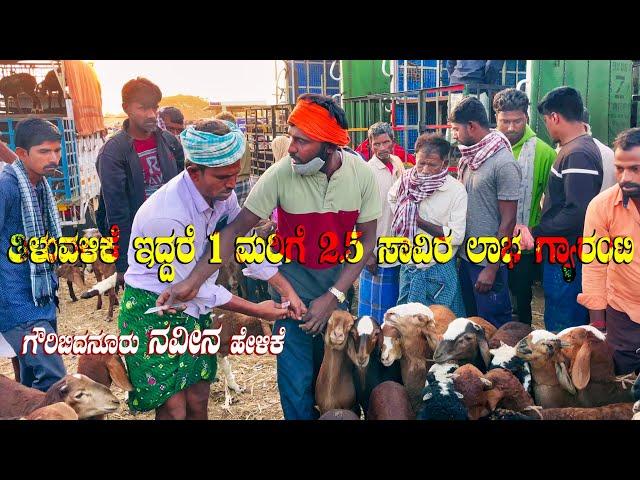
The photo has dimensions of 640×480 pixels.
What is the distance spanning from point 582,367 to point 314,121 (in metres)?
2.17

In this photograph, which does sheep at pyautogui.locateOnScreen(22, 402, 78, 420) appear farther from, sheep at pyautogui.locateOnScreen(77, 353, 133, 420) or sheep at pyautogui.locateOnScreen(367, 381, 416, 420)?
sheep at pyautogui.locateOnScreen(367, 381, 416, 420)

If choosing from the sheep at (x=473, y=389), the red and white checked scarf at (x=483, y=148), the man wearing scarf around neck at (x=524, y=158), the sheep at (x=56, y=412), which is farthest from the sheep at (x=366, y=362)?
the sheep at (x=56, y=412)

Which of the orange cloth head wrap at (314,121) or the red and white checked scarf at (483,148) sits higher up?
the orange cloth head wrap at (314,121)

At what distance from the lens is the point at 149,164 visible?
12.2 ft

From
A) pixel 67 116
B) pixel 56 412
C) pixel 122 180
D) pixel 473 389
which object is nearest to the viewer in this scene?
pixel 56 412

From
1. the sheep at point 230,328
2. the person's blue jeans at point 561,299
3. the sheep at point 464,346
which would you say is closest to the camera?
the sheep at point 464,346

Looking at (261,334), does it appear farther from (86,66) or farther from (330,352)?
(86,66)

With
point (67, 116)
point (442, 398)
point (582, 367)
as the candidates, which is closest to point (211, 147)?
point (67, 116)

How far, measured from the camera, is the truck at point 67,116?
371 cm

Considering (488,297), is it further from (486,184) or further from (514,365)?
(486,184)

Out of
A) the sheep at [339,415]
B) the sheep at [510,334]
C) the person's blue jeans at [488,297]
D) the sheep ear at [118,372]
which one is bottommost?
the sheep at [339,415]

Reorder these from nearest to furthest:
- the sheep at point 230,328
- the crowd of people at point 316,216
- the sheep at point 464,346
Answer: the crowd of people at point 316,216, the sheep at point 464,346, the sheep at point 230,328

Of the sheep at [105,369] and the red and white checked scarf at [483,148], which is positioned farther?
the red and white checked scarf at [483,148]

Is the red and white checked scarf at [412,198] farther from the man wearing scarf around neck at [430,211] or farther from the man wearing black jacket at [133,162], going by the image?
the man wearing black jacket at [133,162]
